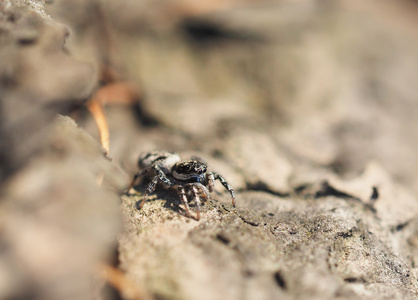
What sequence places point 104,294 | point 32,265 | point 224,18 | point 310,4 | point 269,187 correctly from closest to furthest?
point 32,265, point 104,294, point 269,187, point 224,18, point 310,4

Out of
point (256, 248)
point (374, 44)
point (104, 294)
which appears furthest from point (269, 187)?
point (374, 44)

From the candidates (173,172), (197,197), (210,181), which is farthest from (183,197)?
(173,172)

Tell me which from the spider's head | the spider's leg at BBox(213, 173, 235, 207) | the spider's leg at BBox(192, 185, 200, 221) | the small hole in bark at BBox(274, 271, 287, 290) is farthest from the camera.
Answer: the spider's head

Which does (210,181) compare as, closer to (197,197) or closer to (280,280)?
(197,197)

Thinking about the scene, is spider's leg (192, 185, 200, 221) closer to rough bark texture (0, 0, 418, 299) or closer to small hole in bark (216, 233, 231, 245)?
rough bark texture (0, 0, 418, 299)

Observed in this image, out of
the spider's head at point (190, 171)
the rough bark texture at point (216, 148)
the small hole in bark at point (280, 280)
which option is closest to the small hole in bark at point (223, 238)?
the rough bark texture at point (216, 148)

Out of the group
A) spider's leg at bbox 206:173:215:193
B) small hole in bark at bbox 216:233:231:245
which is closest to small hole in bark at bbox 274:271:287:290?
small hole in bark at bbox 216:233:231:245

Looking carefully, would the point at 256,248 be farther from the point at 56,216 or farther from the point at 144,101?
the point at 144,101

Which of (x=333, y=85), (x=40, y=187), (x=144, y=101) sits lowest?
(x=144, y=101)
